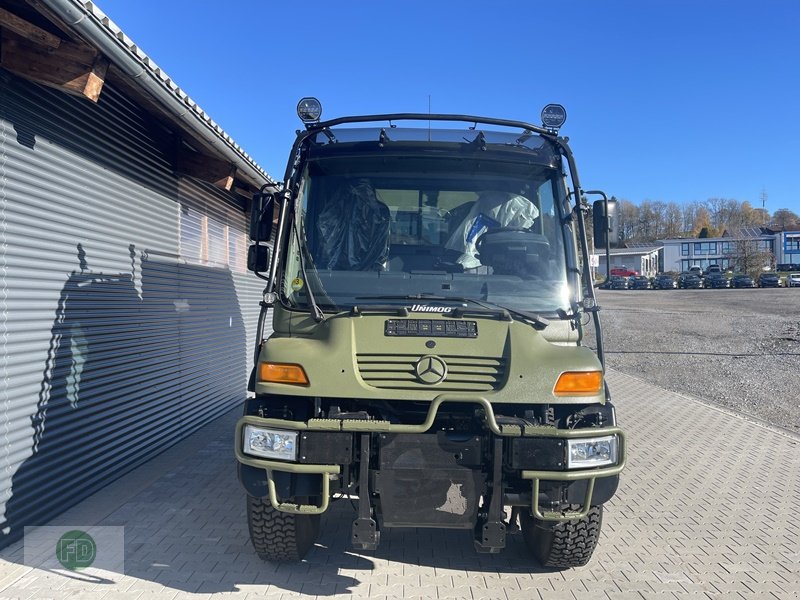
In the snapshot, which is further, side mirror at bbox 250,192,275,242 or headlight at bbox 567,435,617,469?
side mirror at bbox 250,192,275,242

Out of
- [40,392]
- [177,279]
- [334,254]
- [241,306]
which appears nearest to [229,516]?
[40,392]

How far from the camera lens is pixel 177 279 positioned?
298 inches

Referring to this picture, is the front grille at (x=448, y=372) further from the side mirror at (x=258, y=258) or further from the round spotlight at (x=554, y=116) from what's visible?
the round spotlight at (x=554, y=116)

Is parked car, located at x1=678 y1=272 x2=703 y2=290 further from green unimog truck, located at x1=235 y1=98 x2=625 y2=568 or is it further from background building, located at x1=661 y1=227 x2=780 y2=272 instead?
green unimog truck, located at x1=235 y1=98 x2=625 y2=568

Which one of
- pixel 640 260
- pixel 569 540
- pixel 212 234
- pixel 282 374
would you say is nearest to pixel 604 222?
pixel 569 540

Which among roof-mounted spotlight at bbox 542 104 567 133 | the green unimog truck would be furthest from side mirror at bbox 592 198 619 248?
roof-mounted spotlight at bbox 542 104 567 133

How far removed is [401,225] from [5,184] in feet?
8.71

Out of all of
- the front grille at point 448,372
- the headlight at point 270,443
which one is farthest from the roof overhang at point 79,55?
the headlight at point 270,443

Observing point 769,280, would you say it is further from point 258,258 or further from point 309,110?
point 258,258

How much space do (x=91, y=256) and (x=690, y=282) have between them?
2270 inches

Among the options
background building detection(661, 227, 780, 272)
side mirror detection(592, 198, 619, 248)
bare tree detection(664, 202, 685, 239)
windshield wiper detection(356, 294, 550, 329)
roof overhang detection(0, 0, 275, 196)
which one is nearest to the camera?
windshield wiper detection(356, 294, 550, 329)

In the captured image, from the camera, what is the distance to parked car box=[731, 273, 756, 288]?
5416cm

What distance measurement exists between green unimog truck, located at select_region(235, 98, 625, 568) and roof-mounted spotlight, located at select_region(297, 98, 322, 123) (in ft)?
0.05

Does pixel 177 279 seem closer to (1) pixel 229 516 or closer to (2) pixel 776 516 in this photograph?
(1) pixel 229 516
